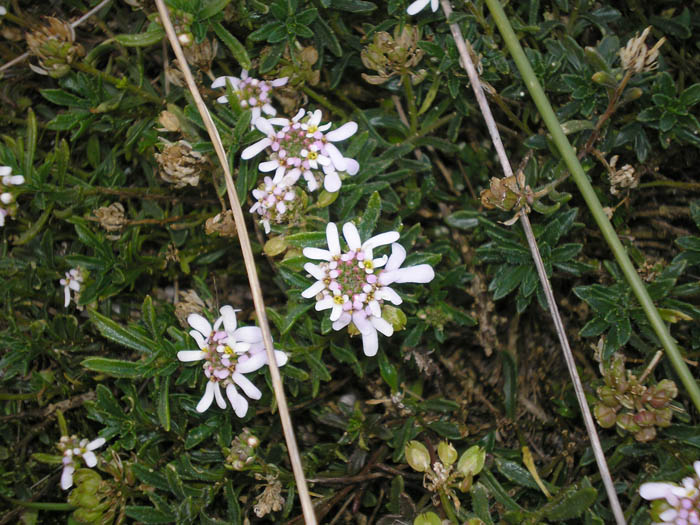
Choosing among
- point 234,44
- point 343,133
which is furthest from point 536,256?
point 234,44

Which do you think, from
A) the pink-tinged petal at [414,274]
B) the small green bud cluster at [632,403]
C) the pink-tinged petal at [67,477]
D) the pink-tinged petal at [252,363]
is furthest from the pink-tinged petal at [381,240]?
the pink-tinged petal at [67,477]

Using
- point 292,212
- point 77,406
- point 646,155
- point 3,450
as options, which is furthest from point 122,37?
point 646,155

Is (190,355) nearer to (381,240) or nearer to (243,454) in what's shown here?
(243,454)

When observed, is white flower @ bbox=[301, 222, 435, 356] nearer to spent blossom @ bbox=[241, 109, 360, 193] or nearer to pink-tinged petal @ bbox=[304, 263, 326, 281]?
pink-tinged petal @ bbox=[304, 263, 326, 281]

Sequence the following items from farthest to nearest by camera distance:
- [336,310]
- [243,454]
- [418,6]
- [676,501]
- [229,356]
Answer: [418,6] → [243,454] → [229,356] → [336,310] → [676,501]

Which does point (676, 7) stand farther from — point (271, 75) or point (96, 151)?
point (96, 151)

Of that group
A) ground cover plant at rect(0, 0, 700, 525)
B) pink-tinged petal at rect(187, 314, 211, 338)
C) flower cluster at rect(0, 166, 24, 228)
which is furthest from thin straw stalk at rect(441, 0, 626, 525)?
flower cluster at rect(0, 166, 24, 228)

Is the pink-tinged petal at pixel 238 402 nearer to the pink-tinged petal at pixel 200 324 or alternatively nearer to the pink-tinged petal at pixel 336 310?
the pink-tinged petal at pixel 200 324
